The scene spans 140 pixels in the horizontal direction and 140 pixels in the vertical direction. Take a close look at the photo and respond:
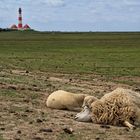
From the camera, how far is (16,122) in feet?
33.4

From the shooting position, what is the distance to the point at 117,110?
1023 cm

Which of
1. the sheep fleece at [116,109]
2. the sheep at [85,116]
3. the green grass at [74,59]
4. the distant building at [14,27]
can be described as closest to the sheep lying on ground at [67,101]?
the sheep at [85,116]

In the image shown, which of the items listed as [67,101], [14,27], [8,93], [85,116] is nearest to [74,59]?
[8,93]

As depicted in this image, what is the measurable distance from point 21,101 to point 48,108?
1.22 meters

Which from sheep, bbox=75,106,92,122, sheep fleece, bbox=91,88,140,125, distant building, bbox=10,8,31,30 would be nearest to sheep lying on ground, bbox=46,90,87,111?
sheep, bbox=75,106,92,122

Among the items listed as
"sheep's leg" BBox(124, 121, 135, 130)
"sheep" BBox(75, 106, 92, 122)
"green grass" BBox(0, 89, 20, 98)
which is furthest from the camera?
"green grass" BBox(0, 89, 20, 98)

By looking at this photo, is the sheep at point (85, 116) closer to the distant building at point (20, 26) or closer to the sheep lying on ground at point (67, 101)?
the sheep lying on ground at point (67, 101)

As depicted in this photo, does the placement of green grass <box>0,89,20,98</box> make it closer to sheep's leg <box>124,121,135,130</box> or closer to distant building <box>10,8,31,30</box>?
sheep's leg <box>124,121,135,130</box>

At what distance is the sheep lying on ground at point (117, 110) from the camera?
10.1 m

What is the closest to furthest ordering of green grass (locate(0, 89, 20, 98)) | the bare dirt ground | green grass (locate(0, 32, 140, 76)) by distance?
the bare dirt ground → green grass (locate(0, 89, 20, 98)) → green grass (locate(0, 32, 140, 76))

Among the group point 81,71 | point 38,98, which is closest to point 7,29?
point 81,71

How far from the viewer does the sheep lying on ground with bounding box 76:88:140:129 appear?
10125 mm

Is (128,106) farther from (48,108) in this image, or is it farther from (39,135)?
(48,108)

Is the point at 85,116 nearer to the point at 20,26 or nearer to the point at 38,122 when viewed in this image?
the point at 38,122
